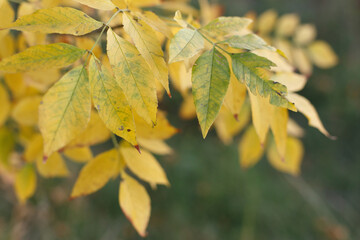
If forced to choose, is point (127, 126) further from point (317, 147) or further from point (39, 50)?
point (317, 147)

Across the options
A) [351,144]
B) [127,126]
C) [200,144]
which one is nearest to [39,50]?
[127,126]

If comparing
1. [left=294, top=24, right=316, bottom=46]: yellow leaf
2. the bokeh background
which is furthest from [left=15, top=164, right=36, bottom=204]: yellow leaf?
[left=294, top=24, right=316, bottom=46]: yellow leaf

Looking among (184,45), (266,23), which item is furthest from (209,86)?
(266,23)

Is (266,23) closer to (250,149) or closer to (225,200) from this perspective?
(250,149)

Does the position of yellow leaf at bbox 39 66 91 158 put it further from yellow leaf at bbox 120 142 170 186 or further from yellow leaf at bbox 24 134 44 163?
yellow leaf at bbox 24 134 44 163

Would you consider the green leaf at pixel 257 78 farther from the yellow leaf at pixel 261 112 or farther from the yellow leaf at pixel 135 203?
the yellow leaf at pixel 135 203

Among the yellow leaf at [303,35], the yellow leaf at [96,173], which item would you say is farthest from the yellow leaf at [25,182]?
the yellow leaf at [303,35]
